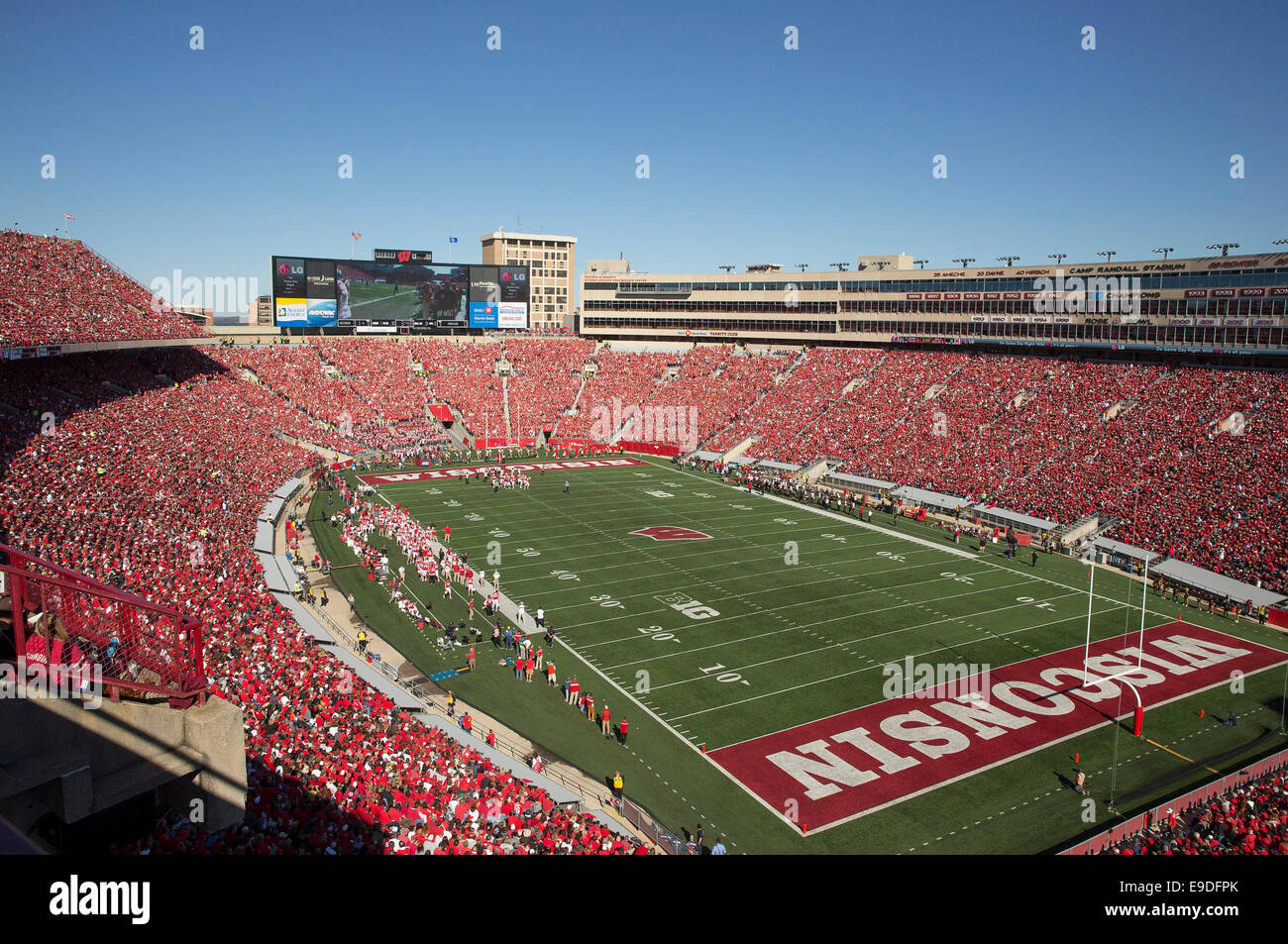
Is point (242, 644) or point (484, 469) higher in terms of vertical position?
point (484, 469)

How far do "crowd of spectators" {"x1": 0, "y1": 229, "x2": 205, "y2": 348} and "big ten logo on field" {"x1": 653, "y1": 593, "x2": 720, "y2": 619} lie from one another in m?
21.7

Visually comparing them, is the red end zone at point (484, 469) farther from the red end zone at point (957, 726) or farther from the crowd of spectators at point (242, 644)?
the red end zone at point (957, 726)

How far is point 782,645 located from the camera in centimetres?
2366

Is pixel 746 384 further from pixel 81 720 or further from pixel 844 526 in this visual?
pixel 81 720

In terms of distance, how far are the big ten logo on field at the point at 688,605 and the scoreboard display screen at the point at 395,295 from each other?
149 ft

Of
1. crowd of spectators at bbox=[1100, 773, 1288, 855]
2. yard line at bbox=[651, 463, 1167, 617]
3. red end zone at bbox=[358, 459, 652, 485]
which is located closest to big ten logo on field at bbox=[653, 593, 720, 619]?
yard line at bbox=[651, 463, 1167, 617]

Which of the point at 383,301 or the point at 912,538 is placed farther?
the point at 383,301

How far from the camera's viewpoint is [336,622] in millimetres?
24344

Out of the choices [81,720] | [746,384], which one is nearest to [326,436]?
[746,384]

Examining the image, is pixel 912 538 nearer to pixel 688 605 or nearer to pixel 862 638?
pixel 862 638

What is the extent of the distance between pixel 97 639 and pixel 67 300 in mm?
32748

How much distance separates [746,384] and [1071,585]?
36516mm

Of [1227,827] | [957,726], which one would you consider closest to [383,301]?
[957,726]
